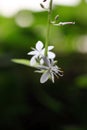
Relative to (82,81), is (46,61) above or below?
above

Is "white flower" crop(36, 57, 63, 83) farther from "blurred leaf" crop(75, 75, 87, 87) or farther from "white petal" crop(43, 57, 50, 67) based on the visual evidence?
"blurred leaf" crop(75, 75, 87, 87)

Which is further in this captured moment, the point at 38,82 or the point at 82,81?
the point at 38,82

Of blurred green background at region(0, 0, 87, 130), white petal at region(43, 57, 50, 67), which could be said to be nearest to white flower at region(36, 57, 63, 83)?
white petal at region(43, 57, 50, 67)

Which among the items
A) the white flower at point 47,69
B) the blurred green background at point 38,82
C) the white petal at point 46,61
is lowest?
the blurred green background at point 38,82

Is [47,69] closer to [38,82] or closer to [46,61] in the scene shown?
[46,61]

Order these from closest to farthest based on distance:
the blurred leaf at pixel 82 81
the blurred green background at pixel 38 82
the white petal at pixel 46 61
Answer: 1. the white petal at pixel 46 61
2. the blurred leaf at pixel 82 81
3. the blurred green background at pixel 38 82

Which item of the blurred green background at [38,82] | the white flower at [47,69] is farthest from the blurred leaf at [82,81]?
the white flower at [47,69]

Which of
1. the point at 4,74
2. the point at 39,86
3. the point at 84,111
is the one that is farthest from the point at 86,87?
the point at 4,74

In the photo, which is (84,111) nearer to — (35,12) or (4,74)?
(4,74)

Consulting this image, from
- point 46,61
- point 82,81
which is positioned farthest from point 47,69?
point 82,81

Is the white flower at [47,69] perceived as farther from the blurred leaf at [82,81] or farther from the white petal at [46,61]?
the blurred leaf at [82,81]
